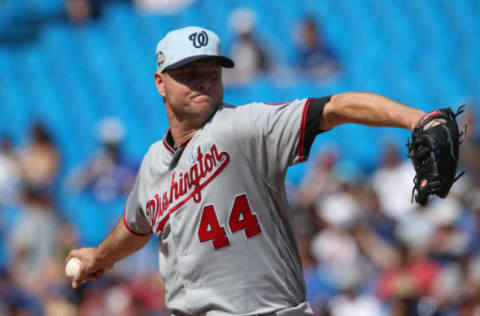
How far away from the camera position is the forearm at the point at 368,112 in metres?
2.67

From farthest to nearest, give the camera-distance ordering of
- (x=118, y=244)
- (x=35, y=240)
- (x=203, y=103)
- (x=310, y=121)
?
1. (x=35, y=240)
2. (x=118, y=244)
3. (x=203, y=103)
4. (x=310, y=121)

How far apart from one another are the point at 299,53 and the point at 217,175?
22.3 feet

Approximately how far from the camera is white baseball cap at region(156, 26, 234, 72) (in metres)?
3.25

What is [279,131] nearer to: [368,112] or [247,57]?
[368,112]

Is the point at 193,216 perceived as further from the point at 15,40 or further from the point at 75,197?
the point at 15,40

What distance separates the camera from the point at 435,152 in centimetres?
250

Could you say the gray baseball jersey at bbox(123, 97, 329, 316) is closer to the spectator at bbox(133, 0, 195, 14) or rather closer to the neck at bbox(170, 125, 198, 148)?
the neck at bbox(170, 125, 198, 148)

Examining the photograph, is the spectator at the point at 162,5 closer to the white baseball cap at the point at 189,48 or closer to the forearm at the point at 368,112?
the white baseball cap at the point at 189,48

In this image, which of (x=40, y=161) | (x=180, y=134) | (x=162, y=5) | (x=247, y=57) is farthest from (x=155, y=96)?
(x=180, y=134)

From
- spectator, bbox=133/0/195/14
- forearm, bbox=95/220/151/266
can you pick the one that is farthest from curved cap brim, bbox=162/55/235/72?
spectator, bbox=133/0/195/14

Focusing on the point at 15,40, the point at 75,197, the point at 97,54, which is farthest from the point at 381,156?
the point at 15,40

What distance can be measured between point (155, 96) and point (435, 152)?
8458 mm

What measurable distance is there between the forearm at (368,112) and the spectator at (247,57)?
→ 692 cm

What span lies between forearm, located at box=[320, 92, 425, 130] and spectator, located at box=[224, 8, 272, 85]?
273 inches
